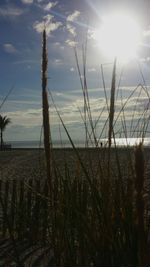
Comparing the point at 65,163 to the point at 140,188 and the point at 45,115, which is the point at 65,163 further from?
the point at 140,188

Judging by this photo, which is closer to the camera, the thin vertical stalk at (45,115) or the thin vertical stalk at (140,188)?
the thin vertical stalk at (140,188)

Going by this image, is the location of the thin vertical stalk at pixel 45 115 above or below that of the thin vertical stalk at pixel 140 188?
above

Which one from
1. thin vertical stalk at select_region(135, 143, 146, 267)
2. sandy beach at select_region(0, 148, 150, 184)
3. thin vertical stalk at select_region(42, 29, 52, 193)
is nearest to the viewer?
thin vertical stalk at select_region(135, 143, 146, 267)

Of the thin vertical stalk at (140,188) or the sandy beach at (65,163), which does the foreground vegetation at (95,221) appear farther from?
the thin vertical stalk at (140,188)

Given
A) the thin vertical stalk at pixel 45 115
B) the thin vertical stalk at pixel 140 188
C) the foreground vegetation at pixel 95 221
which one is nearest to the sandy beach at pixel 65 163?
the foreground vegetation at pixel 95 221

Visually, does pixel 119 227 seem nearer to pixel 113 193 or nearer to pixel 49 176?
pixel 113 193

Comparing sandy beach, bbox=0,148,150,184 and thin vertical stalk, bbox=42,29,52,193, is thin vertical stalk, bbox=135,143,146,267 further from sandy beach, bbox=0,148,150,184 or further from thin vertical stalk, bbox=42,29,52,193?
thin vertical stalk, bbox=42,29,52,193

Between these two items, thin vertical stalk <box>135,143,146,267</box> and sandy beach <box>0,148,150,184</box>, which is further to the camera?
sandy beach <box>0,148,150,184</box>

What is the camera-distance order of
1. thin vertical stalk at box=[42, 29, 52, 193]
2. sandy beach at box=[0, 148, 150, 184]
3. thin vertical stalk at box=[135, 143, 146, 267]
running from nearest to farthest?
thin vertical stalk at box=[135, 143, 146, 267]
thin vertical stalk at box=[42, 29, 52, 193]
sandy beach at box=[0, 148, 150, 184]

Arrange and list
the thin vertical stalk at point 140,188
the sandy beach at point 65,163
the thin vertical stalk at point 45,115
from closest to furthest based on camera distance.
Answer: the thin vertical stalk at point 140,188, the thin vertical stalk at point 45,115, the sandy beach at point 65,163

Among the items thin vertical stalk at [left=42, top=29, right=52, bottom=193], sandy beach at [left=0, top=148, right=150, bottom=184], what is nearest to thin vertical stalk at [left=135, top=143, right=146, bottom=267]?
sandy beach at [left=0, top=148, right=150, bottom=184]

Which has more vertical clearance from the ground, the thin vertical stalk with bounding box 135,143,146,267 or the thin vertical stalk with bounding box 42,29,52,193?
the thin vertical stalk with bounding box 42,29,52,193

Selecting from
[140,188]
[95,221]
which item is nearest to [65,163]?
[95,221]

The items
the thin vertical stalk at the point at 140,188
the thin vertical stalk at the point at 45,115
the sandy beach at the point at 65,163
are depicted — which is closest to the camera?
the thin vertical stalk at the point at 140,188
